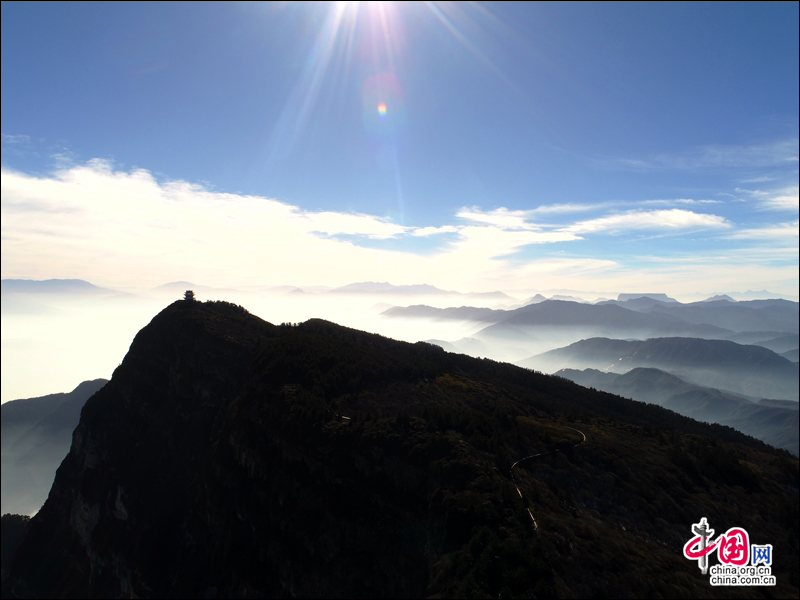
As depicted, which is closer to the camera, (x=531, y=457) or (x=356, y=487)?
(x=356, y=487)

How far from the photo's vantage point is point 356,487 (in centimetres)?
3909

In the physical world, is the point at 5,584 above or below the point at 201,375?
below

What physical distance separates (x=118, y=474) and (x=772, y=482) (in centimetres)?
9486

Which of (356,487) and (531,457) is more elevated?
(531,457)

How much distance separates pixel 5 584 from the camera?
236ft

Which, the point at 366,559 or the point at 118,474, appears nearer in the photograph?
the point at 366,559

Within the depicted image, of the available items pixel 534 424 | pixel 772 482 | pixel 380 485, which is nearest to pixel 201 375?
pixel 380 485

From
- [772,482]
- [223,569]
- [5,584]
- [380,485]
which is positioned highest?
[380,485]

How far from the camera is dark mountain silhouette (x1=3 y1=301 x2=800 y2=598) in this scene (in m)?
28.9

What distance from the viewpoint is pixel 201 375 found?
68.2 meters

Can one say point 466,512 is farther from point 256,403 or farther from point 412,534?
point 256,403

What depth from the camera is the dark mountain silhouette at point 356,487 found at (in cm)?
2889

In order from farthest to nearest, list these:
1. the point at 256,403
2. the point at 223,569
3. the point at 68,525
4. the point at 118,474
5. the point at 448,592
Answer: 1. the point at 68,525
2. the point at 118,474
3. the point at 256,403
4. the point at 223,569
5. the point at 448,592

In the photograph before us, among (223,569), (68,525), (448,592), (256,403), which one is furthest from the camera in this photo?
(68,525)
